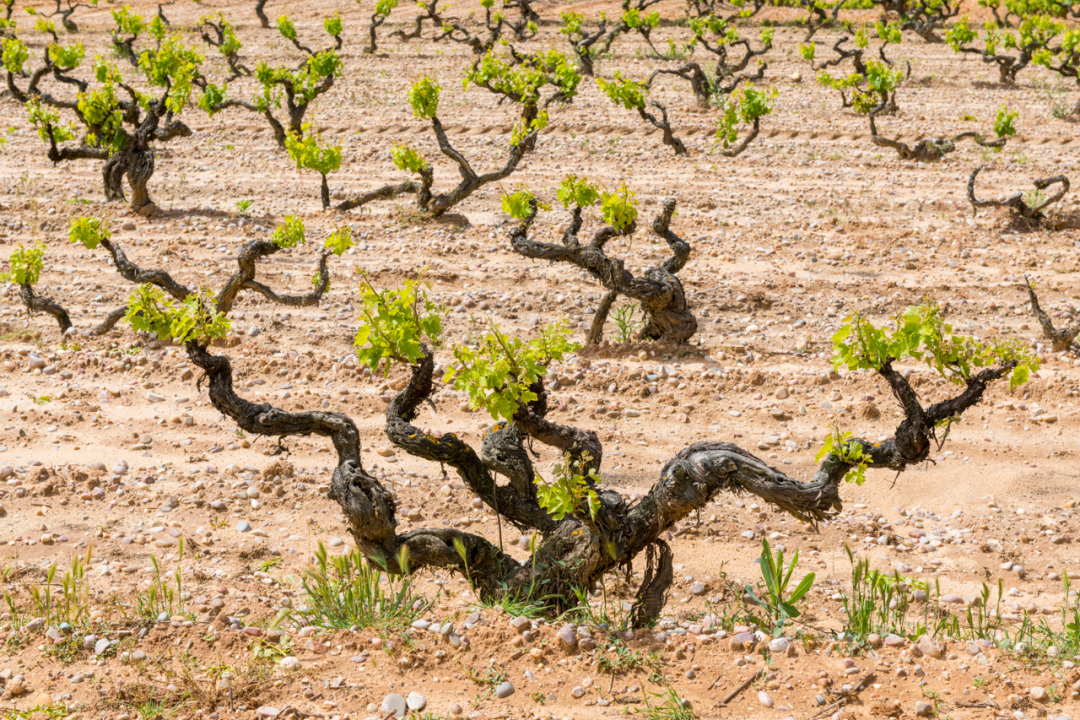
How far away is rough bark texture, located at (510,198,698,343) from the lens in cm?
941

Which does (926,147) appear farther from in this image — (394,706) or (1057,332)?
(394,706)

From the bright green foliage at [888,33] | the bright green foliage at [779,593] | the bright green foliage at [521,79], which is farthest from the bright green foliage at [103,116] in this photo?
the bright green foliage at [888,33]

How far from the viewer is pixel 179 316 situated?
6203 mm

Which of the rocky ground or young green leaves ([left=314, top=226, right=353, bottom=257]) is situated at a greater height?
young green leaves ([left=314, top=226, right=353, bottom=257])

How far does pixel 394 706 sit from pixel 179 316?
9.38 ft

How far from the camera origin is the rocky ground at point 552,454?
475 cm

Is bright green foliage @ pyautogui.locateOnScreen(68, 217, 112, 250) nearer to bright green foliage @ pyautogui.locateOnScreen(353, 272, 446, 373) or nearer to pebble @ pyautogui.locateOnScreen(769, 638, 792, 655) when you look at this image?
bright green foliage @ pyautogui.locateOnScreen(353, 272, 446, 373)

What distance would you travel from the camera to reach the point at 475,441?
8.34 m

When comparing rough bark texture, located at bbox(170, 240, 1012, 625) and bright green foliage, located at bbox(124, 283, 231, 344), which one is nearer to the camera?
rough bark texture, located at bbox(170, 240, 1012, 625)

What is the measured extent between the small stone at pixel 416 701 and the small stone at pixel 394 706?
0.02 metres

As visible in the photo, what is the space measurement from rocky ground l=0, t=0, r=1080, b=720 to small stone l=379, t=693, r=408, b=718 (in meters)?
0.07

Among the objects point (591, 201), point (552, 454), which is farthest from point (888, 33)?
point (552, 454)

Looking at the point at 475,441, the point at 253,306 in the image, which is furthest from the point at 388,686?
the point at 253,306

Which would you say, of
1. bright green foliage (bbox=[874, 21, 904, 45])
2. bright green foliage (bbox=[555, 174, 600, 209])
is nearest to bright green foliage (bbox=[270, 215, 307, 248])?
bright green foliage (bbox=[555, 174, 600, 209])
